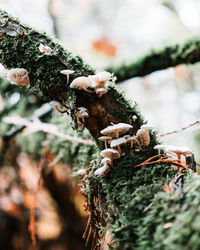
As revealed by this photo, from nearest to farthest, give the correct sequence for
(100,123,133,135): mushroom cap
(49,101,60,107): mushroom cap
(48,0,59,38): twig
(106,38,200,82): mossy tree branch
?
(100,123,133,135): mushroom cap < (49,101,60,107): mushroom cap < (106,38,200,82): mossy tree branch < (48,0,59,38): twig

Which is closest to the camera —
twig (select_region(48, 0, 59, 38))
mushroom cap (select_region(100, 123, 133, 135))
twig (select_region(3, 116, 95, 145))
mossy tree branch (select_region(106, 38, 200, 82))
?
mushroom cap (select_region(100, 123, 133, 135))

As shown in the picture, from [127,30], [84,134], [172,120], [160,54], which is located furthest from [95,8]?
[84,134]

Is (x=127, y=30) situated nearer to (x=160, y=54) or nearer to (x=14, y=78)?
(x=160, y=54)

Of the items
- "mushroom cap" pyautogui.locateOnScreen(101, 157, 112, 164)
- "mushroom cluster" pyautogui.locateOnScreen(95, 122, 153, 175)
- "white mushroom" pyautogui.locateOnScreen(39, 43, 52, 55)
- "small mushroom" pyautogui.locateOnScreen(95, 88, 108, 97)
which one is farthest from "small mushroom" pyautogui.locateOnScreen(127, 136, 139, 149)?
"white mushroom" pyautogui.locateOnScreen(39, 43, 52, 55)

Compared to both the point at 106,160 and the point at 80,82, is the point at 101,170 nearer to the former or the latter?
the point at 106,160

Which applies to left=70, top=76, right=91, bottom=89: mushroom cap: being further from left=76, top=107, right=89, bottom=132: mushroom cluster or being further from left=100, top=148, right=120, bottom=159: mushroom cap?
left=100, top=148, right=120, bottom=159: mushroom cap

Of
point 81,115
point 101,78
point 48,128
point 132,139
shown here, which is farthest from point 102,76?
point 48,128
